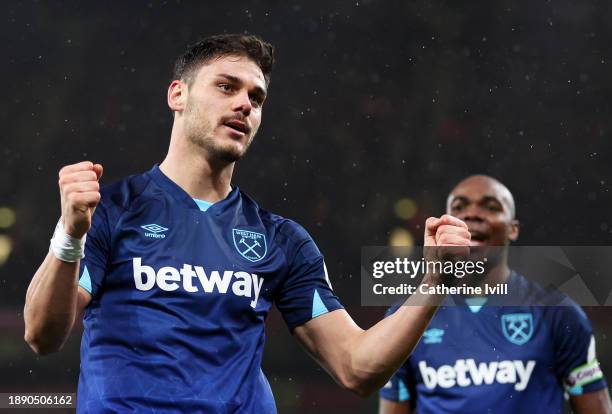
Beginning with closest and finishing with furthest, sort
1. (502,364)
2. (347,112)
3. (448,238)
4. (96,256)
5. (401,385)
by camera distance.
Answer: (448,238) → (96,256) → (502,364) → (401,385) → (347,112)

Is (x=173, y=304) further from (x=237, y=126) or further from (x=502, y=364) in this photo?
(x=502, y=364)

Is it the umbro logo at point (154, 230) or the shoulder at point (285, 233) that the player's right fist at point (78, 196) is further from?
the shoulder at point (285, 233)

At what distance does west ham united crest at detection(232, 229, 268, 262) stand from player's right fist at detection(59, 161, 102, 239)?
25.4 inches

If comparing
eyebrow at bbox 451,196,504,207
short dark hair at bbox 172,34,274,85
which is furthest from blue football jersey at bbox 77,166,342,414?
eyebrow at bbox 451,196,504,207

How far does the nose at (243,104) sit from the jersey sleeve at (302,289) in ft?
1.39

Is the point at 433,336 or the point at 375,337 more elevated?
the point at 433,336

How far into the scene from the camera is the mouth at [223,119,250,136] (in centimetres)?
269

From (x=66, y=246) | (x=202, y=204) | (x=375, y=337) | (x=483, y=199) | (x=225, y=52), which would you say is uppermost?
(x=483, y=199)

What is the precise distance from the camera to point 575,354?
168 inches

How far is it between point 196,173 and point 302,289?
0.50 metres

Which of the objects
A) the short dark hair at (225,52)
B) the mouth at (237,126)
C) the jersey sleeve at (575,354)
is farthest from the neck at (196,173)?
the jersey sleeve at (575,354)

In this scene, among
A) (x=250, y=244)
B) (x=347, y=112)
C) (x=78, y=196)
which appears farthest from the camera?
(x=347, y=112)

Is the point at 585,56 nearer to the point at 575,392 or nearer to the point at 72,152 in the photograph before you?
the point at 72,152

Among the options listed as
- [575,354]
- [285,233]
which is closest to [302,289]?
[285,233]
